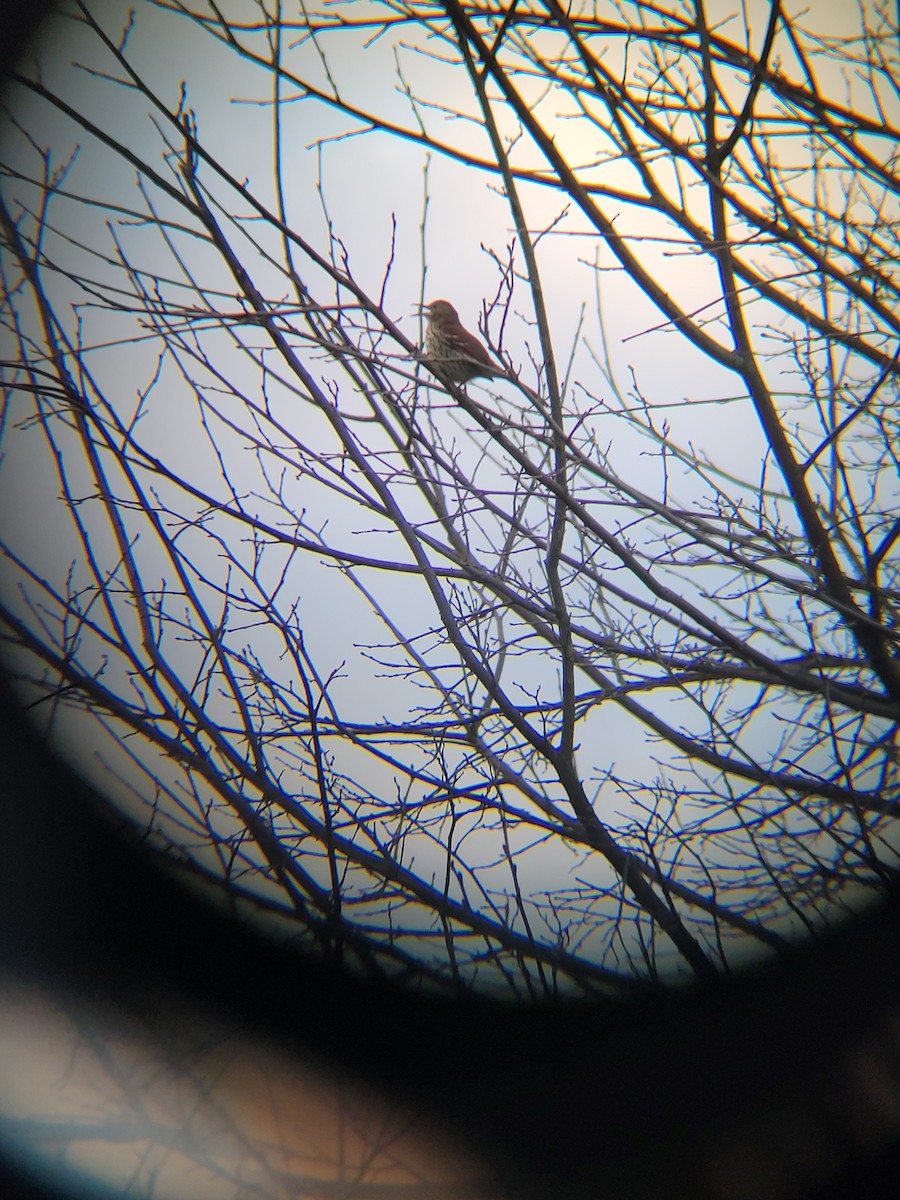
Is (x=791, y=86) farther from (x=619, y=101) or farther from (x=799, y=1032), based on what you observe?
(x=799, y=1032)

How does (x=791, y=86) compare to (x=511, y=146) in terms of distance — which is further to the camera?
(x=791, y=86)

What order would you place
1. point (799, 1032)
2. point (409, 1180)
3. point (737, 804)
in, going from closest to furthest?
1. point (409, 1180)
2. point (799, 1032)
3. point (737, 804)

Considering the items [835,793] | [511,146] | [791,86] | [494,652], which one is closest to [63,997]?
[494,652]

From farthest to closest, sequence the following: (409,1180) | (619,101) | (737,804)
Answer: (619,101) → (737,804) → (409,1180)

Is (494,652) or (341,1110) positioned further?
(494,652)

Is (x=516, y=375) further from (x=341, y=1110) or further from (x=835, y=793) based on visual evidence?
(x=341, y=1110)

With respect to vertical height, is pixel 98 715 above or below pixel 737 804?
above

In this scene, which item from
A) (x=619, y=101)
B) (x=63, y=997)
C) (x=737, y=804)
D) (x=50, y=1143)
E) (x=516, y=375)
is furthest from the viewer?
(x=619, y=101)

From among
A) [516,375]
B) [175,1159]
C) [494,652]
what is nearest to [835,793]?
[494,652]

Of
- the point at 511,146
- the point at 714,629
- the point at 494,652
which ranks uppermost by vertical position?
the point at 511,146
